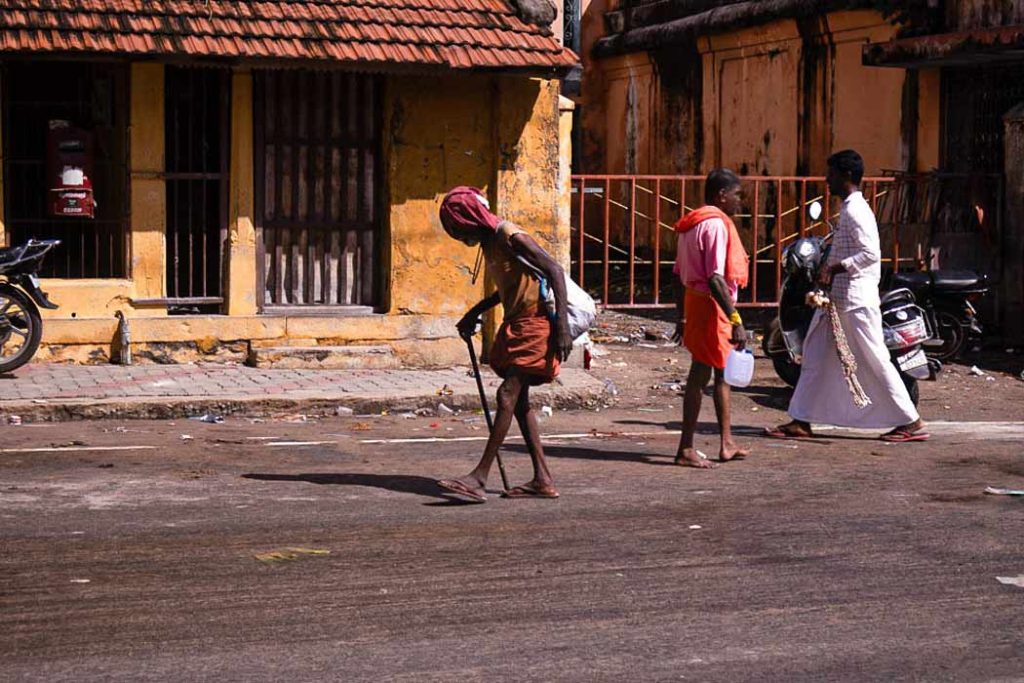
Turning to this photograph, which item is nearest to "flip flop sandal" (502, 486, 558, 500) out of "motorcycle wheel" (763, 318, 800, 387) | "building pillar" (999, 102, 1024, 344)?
"motorcycle wheel" (763, 318, 800, 387)

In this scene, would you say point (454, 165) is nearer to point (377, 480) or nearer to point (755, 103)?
point (377, 480)

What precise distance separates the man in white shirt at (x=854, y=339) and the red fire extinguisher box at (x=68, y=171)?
20.2 ft

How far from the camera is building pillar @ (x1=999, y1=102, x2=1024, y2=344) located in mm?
16297

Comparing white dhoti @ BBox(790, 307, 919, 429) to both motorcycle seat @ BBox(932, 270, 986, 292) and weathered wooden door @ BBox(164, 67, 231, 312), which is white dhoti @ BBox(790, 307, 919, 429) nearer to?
motorcycle seat @ BBox(932, 270, 986, 292)

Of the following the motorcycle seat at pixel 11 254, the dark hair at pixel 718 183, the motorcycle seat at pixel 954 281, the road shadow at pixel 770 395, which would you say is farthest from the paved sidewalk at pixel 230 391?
the motorcycle seat at pixel 954 281

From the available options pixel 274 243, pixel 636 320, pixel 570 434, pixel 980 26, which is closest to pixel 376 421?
pixel 570 434

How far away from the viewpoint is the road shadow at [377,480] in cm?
845

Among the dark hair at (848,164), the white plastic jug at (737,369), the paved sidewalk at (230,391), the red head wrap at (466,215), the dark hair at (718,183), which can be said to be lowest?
the paved sidewalk at (230,391)

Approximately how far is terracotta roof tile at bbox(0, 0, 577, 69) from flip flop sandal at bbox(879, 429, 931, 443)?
4607mm

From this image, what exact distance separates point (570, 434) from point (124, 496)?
363 centimetres

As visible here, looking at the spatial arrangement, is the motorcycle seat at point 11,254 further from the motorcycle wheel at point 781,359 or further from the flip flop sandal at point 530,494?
the motorcycle wheel at point 781,359

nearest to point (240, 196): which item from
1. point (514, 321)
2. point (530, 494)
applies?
point (514, 321)

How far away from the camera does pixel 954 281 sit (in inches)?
599

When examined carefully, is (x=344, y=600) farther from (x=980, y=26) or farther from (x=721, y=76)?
(x=721, y=76)
